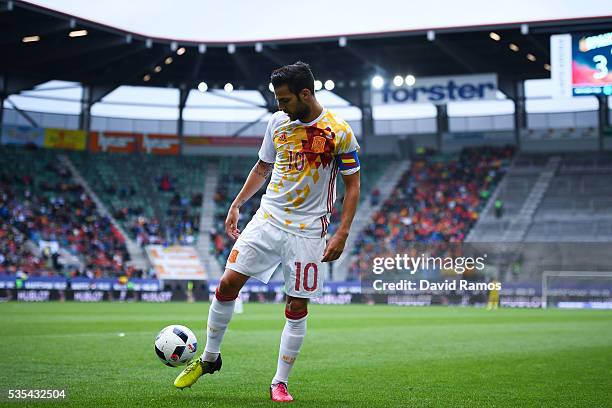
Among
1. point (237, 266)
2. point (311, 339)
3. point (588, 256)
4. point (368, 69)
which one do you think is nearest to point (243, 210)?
point (368, 69)

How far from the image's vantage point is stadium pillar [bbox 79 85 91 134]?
1695 inches

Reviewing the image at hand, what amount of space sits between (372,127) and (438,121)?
3.78 meters

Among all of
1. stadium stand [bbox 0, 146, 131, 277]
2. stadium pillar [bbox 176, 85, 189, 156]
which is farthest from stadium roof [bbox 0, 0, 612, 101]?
stadium stand [bbox 0, 146, 131, 277]

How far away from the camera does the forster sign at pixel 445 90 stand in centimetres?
3731

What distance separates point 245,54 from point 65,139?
11132 mm

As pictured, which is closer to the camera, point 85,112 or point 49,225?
point 49,225

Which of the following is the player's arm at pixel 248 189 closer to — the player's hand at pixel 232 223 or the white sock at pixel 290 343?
the player's hand at pixel 232 223

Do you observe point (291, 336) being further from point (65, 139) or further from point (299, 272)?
point (65, 139)

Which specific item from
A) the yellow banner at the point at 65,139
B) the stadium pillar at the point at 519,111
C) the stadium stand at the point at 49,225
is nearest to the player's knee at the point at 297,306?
the stadium stand at the point at 49,225

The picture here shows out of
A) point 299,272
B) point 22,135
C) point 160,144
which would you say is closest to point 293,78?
point 299,272

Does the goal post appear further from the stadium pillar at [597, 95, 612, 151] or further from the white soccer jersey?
the white soccer jersey

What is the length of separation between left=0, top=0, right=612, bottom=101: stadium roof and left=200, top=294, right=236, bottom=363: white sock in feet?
93.2

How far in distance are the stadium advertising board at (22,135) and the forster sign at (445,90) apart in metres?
18.1

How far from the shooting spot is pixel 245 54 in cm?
4022
